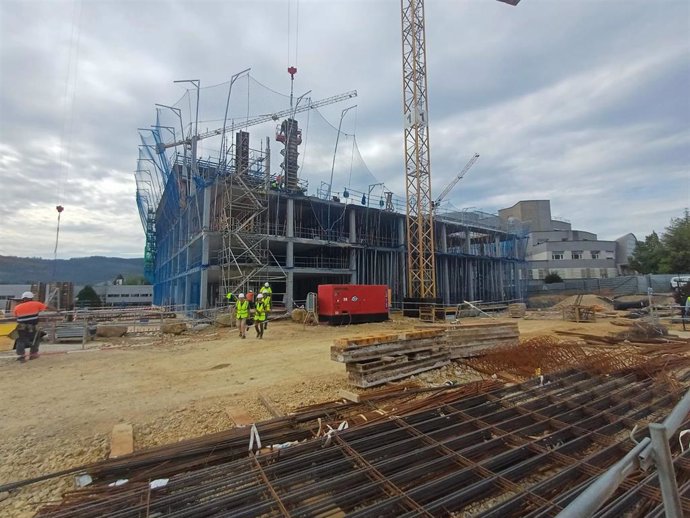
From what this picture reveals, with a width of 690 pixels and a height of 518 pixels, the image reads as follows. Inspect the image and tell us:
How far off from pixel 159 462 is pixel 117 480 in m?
0.36

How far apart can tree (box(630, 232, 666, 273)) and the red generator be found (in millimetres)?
45162

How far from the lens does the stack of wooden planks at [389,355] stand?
22.0ft

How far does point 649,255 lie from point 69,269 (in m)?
183

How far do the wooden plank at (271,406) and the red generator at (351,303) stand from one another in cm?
1150

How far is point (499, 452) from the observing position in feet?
12.9

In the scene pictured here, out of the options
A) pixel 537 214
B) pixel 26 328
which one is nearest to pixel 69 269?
pixel 537 214

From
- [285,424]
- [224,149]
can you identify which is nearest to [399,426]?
[285,424]

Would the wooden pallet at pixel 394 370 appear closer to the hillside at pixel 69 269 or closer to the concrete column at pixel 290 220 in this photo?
the concrete column at pixel 290 220

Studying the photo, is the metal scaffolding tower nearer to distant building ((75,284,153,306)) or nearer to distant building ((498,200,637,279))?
distant building ((498,200,637,279))

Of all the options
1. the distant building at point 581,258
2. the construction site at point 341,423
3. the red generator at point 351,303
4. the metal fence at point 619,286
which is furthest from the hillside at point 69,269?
the distant building at point 581,258

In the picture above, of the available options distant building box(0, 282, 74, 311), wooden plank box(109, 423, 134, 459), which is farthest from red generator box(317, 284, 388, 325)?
distant building box(0, 282, 74, 311)

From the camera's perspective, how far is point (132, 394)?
21.2ft

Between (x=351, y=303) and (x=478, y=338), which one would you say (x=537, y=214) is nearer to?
(x=351, y=303)

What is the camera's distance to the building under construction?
80.8ft
